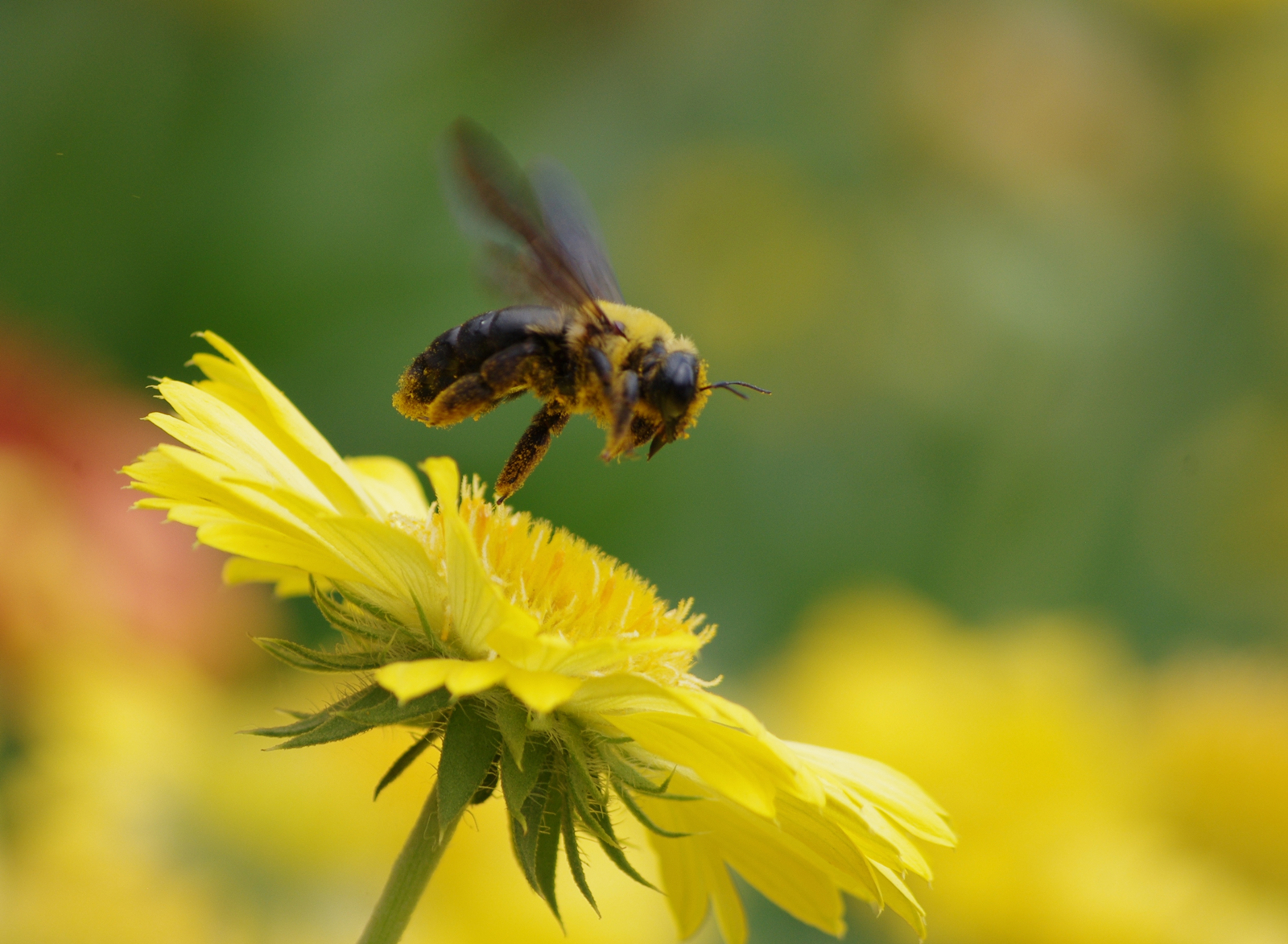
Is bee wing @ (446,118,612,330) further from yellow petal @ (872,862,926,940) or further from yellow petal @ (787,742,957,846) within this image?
yellow petal @ (872,862,926,940)

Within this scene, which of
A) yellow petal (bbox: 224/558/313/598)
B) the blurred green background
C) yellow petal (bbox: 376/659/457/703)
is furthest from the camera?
the blurred green background

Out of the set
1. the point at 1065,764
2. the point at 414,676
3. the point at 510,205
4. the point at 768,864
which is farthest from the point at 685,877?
the point at 1065,764

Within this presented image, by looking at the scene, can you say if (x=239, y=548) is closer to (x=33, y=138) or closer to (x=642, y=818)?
(x=642, y=818)

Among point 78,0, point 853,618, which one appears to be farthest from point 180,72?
point 853,618

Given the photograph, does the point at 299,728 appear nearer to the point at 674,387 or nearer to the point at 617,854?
the point at 617,854

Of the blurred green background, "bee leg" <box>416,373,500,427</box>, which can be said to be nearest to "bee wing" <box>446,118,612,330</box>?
"bee leg" <box>416,373,500,427</box>

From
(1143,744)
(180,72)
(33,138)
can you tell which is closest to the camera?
(1143,744)
